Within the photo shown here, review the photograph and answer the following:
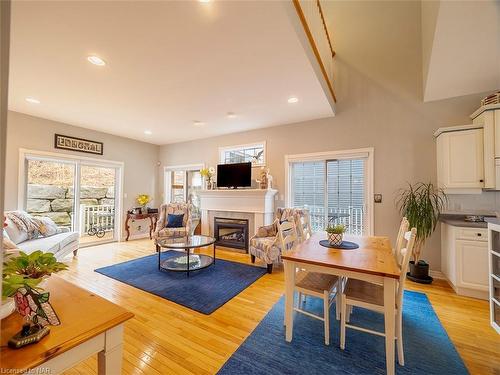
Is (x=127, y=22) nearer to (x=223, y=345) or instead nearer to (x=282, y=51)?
(x=282, y=51)

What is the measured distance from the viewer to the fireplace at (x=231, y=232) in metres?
4.64

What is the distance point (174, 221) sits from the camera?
466 centimetres

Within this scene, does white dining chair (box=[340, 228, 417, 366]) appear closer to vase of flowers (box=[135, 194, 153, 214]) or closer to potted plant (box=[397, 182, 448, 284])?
potted plant (box=[397, 182, 448, 284])

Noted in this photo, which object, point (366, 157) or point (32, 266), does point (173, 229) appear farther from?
point (366, 157)

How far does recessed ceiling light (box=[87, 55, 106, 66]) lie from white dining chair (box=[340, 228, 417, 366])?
3.42m

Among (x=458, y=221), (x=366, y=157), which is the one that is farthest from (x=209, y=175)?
(x=458, y=221)

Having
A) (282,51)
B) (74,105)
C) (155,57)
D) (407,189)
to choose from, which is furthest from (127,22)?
(407,189)

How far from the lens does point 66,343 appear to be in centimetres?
74

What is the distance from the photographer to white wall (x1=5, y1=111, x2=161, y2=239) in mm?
3885

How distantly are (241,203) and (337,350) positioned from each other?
3206mm

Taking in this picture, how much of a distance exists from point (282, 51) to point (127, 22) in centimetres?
146

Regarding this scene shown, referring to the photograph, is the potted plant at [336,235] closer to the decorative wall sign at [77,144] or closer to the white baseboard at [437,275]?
the white baseboard at [437,275]

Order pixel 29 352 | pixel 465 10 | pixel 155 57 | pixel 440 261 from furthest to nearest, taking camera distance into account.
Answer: pixel 440 261, pixel 155 57, pixel 465 10, pixel 29 352

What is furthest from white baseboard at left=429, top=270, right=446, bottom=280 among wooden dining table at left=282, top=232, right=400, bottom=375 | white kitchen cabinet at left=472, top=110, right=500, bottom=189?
wooden dining table at left=282, top=232, right=400, bottom=375
